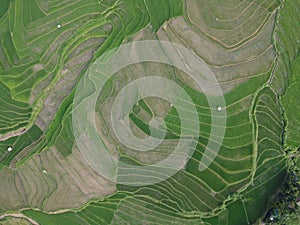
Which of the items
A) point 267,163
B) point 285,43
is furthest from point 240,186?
point 285,43

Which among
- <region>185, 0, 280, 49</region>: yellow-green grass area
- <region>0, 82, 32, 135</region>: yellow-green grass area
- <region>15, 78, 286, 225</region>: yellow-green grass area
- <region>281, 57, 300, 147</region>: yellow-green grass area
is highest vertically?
<region>185, 0, 280, 49</region>: yellow-green grass area

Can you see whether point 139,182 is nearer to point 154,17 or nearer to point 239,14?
point 154,17

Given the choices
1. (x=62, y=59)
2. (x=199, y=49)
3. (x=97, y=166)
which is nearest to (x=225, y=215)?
(x=97, y=166)

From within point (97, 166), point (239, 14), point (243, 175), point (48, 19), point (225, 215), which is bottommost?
point (225, 215)

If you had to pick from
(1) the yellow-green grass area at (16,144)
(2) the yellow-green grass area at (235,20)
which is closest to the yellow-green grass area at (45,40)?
(1) the yellow-green grass area at (16,144)

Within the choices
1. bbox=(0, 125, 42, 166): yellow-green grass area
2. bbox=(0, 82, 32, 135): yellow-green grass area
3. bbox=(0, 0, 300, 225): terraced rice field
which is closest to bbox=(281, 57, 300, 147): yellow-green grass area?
bbox=(0, 0, 300, 225): terraced rice field

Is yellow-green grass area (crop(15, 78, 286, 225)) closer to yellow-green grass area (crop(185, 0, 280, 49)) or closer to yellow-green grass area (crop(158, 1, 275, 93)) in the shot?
yellow-green grass area (crop(158, 1, 275, 93))
